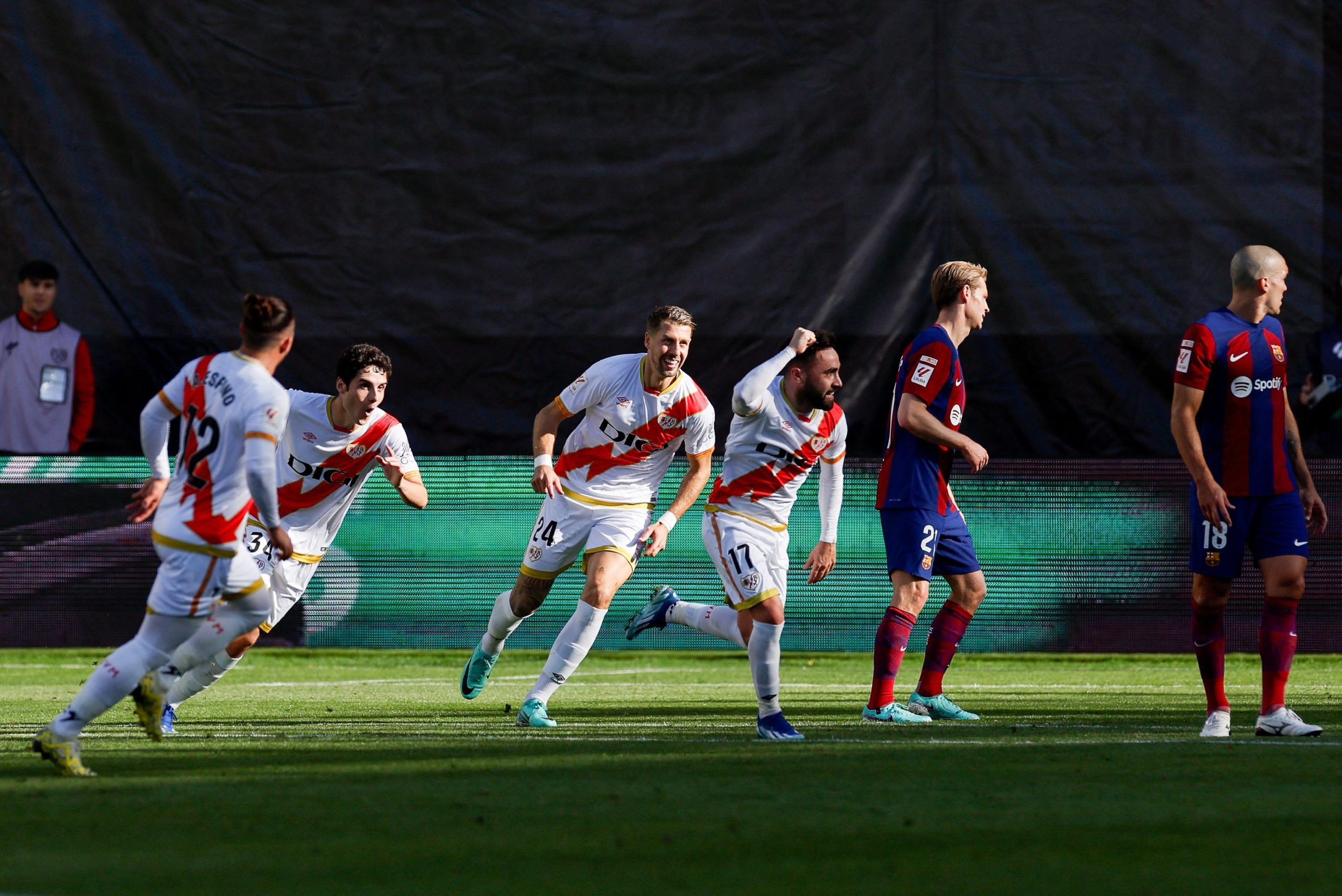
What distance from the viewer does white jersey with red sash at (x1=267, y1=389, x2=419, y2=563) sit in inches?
318

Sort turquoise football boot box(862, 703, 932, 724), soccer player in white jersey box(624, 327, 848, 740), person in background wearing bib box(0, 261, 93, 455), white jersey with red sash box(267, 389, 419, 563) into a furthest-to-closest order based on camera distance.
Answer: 1. person in background wearing bib box(0, 261, 93, 455)
2. white jersey with red sash box(267, 389, 419, 563)
3. turquoise football boot box(862, 703, 932, 724)
4. soccer player in white jersey box(624, 327, 848, 740)

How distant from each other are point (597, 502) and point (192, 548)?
274cm

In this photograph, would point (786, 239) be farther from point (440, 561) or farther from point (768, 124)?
point (440, 561)

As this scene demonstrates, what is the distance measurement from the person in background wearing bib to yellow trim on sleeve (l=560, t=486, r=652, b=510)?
6218 millimetres

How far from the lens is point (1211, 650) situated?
7.27 metres

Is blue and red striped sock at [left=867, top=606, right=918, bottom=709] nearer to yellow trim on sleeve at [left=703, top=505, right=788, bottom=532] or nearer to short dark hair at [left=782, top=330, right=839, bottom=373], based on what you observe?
yellow trim on sleeve at [left=703, top=505, right=788, bottom=532]

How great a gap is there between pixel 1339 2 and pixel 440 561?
7.98m

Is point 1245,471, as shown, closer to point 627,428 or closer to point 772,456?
point 772,456

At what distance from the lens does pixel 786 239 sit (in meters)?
13.3

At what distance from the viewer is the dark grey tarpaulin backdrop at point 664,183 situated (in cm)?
1310

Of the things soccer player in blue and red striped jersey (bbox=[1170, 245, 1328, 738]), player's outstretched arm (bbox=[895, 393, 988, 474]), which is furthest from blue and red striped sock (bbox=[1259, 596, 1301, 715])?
player's outstretched arm (bbox=[895, 393, 988, 474])

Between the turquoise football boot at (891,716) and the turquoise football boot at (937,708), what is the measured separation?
20 cm

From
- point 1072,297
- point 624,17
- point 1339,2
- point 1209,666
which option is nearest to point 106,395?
point 624,17

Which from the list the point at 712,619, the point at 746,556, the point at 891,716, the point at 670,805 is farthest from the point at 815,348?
the point at 670,805
